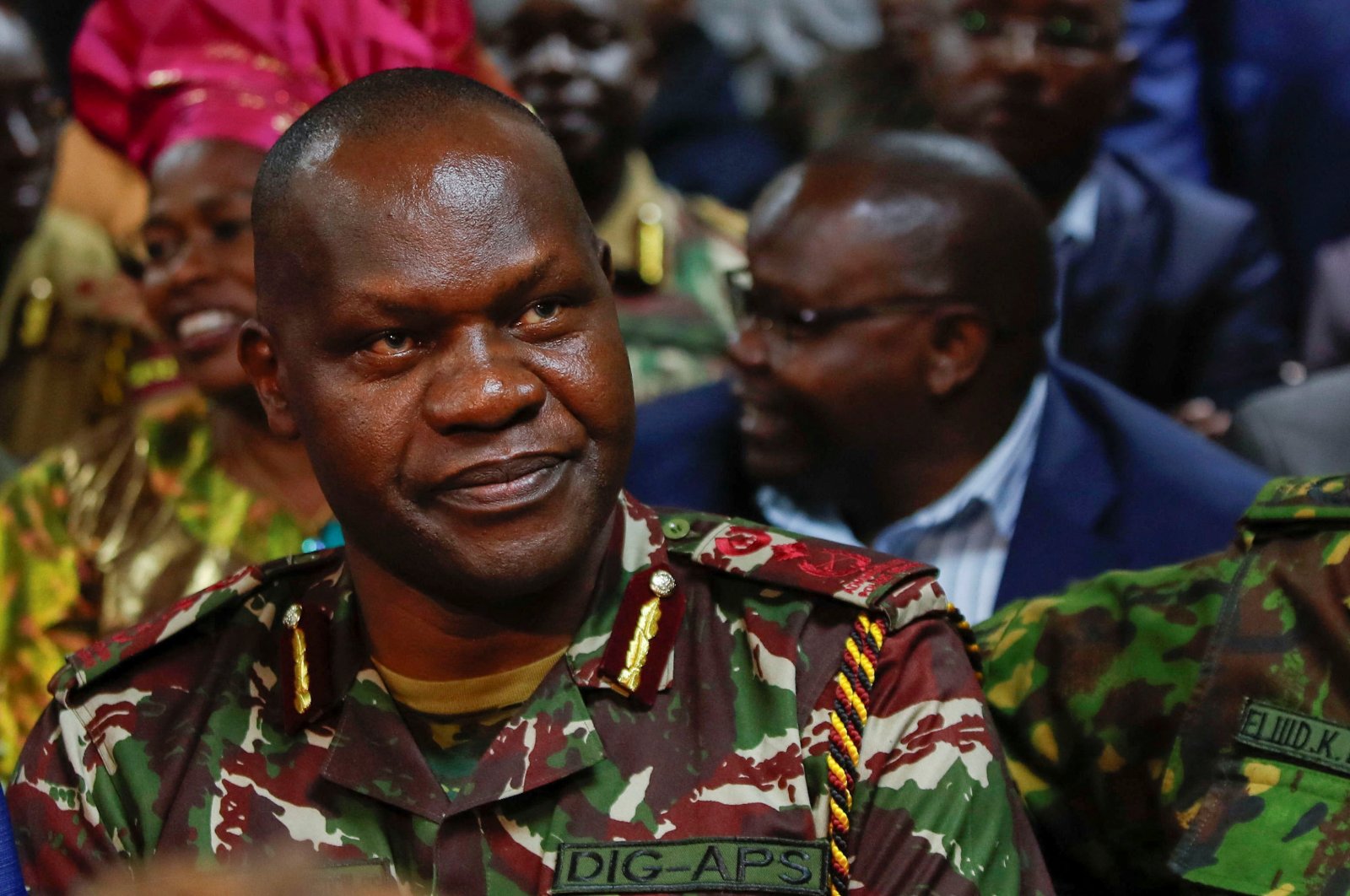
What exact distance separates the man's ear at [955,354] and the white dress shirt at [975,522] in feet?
0.49

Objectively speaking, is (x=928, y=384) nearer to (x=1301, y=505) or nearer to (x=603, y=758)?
(x=1301, y=505)

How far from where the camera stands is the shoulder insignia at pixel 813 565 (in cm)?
170

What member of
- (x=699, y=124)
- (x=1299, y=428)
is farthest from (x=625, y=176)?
(x=1299, y=428)

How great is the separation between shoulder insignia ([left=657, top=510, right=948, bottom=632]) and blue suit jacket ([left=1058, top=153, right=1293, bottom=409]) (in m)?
1.94

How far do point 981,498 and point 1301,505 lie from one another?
1187 millimetres

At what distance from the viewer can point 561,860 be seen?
Result: 1624 millimetres

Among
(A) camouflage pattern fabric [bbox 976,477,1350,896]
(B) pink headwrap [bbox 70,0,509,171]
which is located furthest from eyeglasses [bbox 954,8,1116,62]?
(A) camouflage pattern fabric [bbox 976,477,1350,896]

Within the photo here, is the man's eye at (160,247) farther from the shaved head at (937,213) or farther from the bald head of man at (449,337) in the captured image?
the bald head of man at (449,337)

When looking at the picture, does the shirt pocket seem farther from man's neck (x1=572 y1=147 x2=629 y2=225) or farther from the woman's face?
man's neck (x1=572 y1=147 x2=629 y2=225)

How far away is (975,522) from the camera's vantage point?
3.04 metres

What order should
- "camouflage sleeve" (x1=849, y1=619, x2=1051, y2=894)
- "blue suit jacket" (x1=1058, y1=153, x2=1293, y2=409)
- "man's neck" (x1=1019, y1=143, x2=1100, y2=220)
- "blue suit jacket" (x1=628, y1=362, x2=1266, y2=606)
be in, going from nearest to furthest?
1. "camouflage sleeve" (x1=849, y1=619, x2=1051, y2=894)
2. "blue suit jacket" (x1=628, y1=362, x2=1266, y2=606)
3. "blue suit jacket" (x1=1058, y1=153, x2=1293, y2=409)
4. "man's neck" (x1=1019, y1=143, x2=1100, y2=220)

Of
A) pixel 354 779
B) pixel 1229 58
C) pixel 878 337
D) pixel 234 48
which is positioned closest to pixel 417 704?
pixel 354 779

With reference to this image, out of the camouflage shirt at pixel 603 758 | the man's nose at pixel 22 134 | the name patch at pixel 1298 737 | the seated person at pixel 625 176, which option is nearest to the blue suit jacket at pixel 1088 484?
the seated person at pixel 625 176

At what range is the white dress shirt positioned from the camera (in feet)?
9.82
